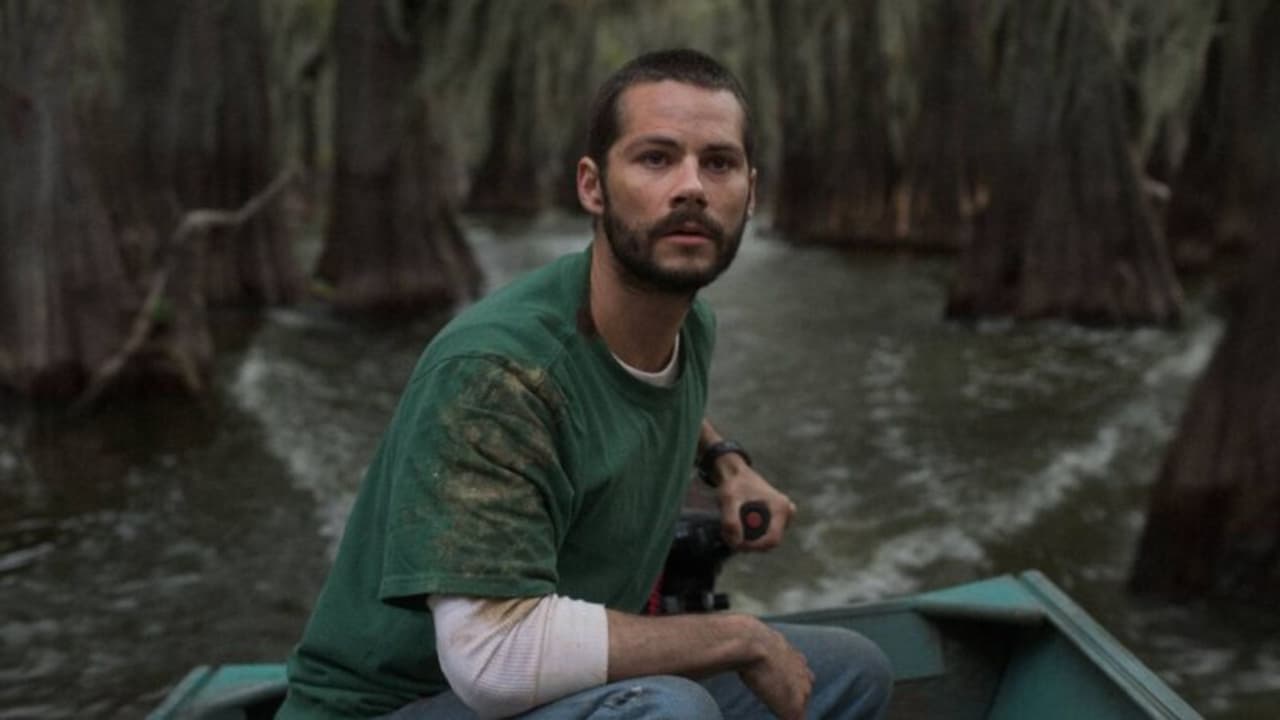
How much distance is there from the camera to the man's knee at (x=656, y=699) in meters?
2.14

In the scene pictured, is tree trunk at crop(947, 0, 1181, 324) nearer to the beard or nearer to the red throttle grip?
the red throttle grip

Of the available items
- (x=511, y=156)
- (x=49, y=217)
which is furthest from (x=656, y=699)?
(x=511, y=156)

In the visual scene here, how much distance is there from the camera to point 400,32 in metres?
15.6

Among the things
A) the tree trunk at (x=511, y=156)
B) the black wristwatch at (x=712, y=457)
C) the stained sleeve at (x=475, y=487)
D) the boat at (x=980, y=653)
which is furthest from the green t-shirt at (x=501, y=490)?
the tree trunk at (x=511, y=156)

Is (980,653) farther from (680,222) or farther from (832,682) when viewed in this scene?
(680,222)

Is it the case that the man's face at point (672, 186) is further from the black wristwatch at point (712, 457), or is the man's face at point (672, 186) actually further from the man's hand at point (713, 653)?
the black wristwatch at point (712, 457)

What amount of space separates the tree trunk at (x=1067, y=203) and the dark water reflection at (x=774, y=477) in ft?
1.41

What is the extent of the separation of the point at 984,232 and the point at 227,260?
771 centimetres

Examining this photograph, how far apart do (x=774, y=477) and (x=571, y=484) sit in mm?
6857

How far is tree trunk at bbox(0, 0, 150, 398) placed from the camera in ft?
31.6

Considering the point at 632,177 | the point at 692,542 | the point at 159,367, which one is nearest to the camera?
the point at 632,177

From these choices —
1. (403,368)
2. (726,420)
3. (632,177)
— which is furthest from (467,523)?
(403,368)

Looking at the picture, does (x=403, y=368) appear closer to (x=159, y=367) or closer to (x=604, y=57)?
(x=159, y=367)

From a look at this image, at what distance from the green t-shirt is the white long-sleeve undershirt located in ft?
0.12
